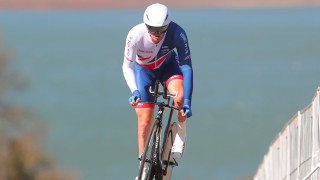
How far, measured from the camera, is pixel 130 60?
36.5 ft

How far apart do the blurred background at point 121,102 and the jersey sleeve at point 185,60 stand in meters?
37.8

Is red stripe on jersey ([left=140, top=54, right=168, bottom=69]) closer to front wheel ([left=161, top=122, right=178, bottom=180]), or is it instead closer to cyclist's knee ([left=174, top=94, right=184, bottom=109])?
cyclist's knee ([left=174, top=94, right=184, bottom=109])

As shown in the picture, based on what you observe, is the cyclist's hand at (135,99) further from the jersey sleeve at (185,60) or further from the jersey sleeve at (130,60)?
the jersey sleeve at (185,60)

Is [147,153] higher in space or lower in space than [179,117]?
lower

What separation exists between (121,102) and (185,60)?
331 ft

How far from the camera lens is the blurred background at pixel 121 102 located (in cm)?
6138

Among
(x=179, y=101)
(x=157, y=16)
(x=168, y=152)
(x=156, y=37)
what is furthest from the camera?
(x=168, y=152)

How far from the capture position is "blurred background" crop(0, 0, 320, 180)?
201ft

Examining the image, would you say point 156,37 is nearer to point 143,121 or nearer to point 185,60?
point 185,60

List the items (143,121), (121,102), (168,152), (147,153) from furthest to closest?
1. (121,102)
2. (168,152)
3. (143,121)
4. (147,153)

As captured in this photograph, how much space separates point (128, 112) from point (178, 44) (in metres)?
90.9

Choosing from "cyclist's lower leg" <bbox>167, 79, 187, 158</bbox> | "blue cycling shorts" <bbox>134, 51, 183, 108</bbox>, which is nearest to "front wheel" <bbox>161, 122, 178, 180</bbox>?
"cyclist's lower leg" <bbox>167, 79, 187, 158</bbox>

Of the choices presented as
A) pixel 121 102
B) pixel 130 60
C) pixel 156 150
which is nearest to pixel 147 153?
pixel 156 150

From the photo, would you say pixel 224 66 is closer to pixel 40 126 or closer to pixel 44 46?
pixel 44 46
